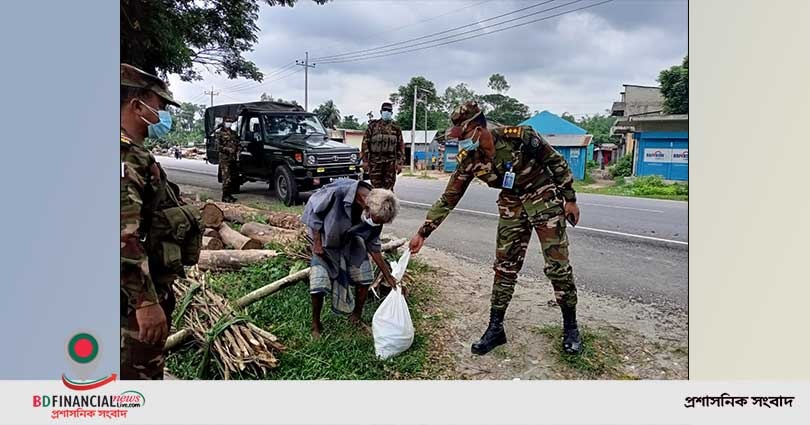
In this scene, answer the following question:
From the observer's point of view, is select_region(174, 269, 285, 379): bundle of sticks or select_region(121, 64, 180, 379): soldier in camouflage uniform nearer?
select_region(121, 64, 180, 379): soldier in camouflage uniform

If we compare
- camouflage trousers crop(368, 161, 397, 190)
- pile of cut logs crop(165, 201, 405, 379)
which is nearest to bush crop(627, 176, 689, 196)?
pile of cut logs crop(165, 201, 405, 379)

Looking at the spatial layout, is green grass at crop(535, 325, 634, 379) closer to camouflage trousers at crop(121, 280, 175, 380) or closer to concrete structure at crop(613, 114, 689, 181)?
concrete structure at crop(613, 114, 689, 181)

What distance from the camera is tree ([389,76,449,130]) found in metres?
2.25

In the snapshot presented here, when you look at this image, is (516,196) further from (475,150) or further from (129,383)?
(129,383)

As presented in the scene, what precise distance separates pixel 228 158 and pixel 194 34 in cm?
70

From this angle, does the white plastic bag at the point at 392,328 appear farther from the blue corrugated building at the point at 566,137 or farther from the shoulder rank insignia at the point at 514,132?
the blue corrugated building at the point at 566,137

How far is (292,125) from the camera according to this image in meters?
2.48

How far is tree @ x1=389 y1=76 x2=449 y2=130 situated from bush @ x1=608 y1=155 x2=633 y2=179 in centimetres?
114

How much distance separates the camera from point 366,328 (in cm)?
210

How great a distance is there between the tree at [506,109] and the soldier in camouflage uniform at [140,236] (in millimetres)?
1422

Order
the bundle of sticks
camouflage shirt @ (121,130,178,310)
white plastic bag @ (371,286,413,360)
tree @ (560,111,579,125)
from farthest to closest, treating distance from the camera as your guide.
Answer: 1. tree @ (560,111,579,125)
2. white plastic bag @ (371,286,413,360)
3. the bundle of sticks
4. camouflage shirt @ (121,130,178,310)

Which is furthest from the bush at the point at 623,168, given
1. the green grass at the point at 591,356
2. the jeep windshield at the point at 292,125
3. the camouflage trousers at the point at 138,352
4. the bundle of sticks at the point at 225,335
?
the camouflage trousers at the point at 138,352

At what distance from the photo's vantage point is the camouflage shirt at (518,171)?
2094mm
